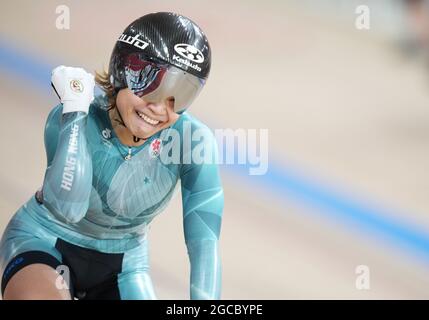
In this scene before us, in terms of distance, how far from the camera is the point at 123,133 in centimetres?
310

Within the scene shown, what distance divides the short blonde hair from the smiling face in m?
0.09

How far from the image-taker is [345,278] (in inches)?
172

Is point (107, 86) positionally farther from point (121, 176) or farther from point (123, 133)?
point (121, 176)

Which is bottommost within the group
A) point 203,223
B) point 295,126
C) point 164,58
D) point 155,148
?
point 203,223

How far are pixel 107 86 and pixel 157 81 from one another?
1.10ft

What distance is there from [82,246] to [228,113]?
2197 millimetres

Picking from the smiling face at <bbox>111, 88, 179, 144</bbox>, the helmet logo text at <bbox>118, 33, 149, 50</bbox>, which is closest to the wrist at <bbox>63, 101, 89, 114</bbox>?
the smiling face at <bbox>111, 88, 179, 144</bbox>

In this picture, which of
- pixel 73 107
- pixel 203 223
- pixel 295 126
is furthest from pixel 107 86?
pixel 295 126

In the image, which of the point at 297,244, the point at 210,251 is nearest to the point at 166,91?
the point at 210,251

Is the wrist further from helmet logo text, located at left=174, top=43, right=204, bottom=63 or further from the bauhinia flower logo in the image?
helmet logo text, located at left=174, top=43, right=204, bottom=63

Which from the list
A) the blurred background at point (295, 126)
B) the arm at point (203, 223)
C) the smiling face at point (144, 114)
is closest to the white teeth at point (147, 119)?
the smiling face at point (144, 114)

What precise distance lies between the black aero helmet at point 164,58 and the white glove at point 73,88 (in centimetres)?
16
